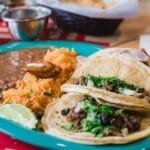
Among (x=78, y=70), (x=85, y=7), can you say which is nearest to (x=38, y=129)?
(x=78, y=70)

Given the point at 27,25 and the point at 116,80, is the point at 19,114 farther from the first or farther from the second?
the point at 27,25

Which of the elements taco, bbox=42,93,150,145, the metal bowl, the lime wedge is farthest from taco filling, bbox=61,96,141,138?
the metal bowl

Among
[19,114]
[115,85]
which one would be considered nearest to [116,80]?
[115,85]

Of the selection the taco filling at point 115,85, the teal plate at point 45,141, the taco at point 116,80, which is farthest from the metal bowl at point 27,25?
the teal plate at point 45,141

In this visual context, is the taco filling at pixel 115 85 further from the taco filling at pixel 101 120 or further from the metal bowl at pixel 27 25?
the metal bowl at pixel 27 25

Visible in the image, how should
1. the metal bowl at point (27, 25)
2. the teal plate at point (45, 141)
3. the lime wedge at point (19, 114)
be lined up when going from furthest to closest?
the metal bowl at point (27, 25)
the lime wedge at point (19, 114)
the teal plate at point (45, 141)

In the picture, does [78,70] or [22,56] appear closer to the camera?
[78,70]

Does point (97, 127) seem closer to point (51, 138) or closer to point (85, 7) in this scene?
point (51, 138)
